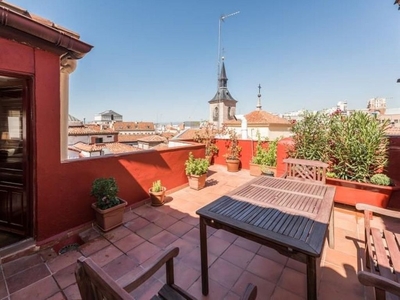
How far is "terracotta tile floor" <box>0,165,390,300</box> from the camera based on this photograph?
189 centimetres

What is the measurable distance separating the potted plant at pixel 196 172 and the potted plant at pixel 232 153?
2.05 metres

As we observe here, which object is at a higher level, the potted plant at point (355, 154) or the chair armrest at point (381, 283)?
the potted plant at point (355, 154)

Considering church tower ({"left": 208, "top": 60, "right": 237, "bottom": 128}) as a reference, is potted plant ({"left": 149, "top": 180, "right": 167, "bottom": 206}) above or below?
below

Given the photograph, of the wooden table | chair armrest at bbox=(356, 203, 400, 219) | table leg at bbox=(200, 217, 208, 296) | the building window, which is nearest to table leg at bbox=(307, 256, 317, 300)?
the wooden table

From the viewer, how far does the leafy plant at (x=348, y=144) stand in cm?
364

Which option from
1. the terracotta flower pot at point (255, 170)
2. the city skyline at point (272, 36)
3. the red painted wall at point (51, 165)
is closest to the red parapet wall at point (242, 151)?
the terracotta flower pot at point (255, 170)

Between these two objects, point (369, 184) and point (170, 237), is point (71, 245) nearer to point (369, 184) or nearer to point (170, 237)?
point (170, 237)

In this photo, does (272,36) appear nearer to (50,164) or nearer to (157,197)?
(157,197)

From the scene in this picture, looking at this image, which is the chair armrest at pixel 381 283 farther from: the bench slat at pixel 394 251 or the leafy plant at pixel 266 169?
the leafy plant at pixel 266 169

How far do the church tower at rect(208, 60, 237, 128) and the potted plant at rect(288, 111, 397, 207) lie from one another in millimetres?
28506

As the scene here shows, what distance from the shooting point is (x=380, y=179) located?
3385mm

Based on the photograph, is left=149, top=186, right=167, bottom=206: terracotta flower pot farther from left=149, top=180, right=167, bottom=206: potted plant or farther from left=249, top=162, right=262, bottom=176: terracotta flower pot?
left=249, top=162, right=262, bottom=176: terracotta flower pot

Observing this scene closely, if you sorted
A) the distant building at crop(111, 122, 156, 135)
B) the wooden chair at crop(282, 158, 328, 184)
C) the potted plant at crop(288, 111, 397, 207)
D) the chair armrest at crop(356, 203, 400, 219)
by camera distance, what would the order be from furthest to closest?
the distant building at crop(111, 122, 156, 135), the potted plant at crop(288, 111, 397, 207), the wooden chair at crop(282, 158, 328, 184), the chair armrest at crop(356, 203, 400, 219)

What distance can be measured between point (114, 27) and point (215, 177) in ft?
25.5
